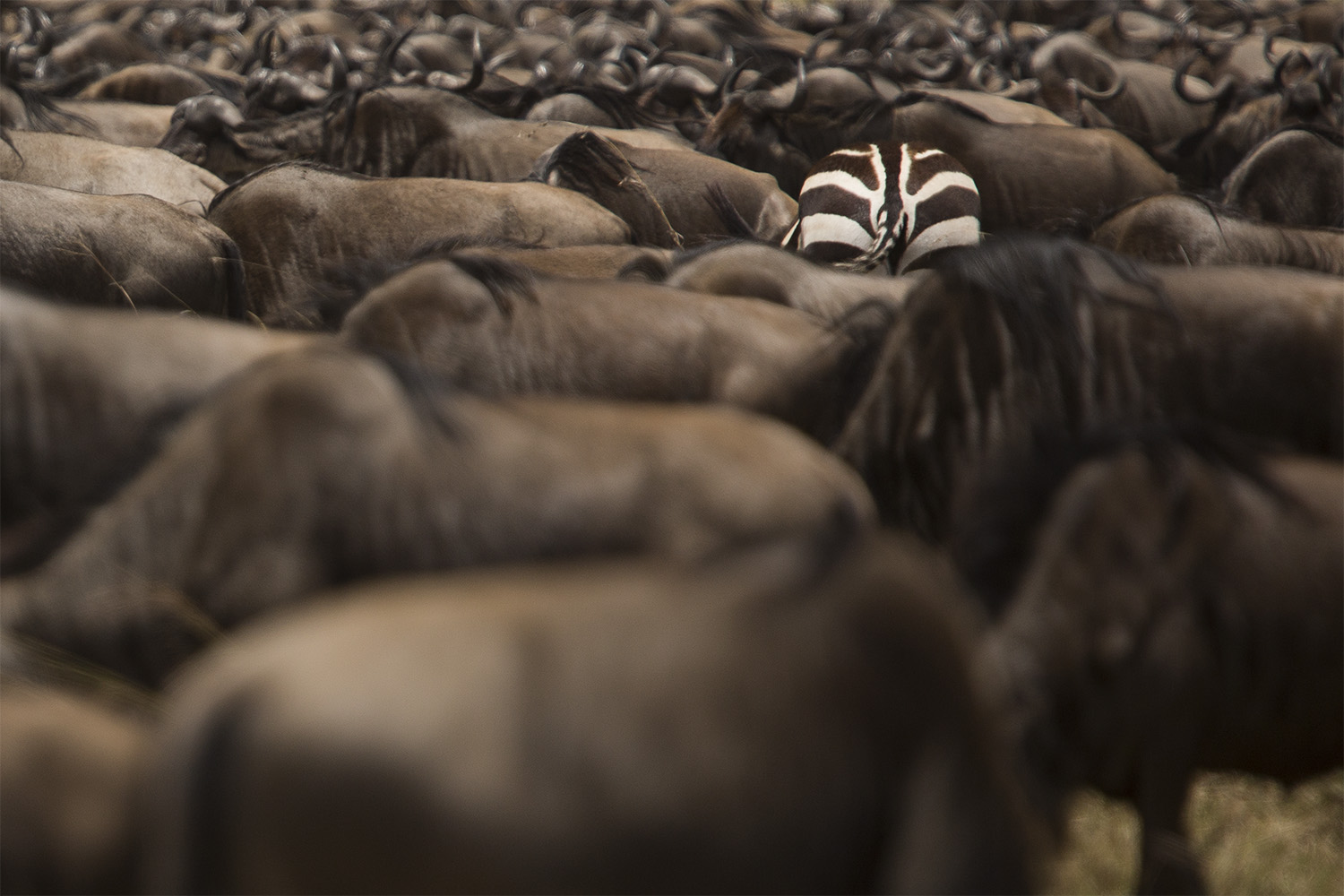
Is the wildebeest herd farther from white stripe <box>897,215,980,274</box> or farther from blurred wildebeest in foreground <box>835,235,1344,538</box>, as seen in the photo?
white stripe <box>897,215,980,274</box>

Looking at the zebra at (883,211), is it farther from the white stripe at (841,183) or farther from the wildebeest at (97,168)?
the wildebeest at (97,168)

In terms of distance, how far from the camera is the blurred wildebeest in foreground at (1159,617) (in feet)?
9.09

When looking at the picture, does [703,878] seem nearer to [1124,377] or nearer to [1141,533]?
[1141,533]

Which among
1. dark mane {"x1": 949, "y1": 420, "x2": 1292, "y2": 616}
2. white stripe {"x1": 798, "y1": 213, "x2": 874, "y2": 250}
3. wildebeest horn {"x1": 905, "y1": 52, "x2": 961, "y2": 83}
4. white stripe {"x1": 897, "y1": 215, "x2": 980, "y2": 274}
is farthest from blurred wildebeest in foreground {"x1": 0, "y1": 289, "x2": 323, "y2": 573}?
wildebeest horn {"x1": 905, "y1": 52, "x2": 961, "y2": 83}

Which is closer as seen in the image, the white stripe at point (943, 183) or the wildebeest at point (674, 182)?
the white stripe at point (943, 183)

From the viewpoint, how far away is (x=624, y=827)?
1814 mm

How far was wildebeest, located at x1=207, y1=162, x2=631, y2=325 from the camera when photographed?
23.4 feet

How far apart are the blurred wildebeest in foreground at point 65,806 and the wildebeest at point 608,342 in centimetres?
196

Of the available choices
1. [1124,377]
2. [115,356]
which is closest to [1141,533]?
[1124,377]

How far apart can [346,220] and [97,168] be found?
2.25 meters

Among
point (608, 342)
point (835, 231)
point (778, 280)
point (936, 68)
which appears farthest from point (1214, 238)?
point (936, 68)

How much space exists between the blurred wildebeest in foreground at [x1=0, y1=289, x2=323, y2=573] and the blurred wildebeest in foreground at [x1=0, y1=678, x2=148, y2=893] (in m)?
1.32

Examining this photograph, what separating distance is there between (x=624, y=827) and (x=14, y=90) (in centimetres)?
1059

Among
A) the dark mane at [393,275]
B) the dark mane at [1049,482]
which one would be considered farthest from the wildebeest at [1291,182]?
the dark mane at [1049,482]
